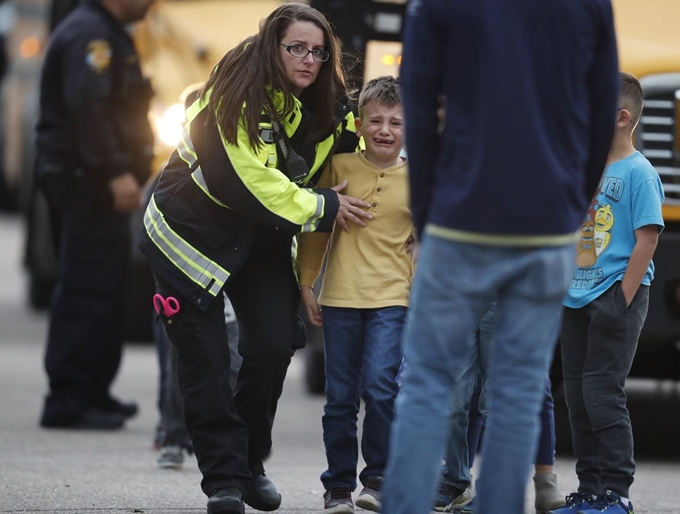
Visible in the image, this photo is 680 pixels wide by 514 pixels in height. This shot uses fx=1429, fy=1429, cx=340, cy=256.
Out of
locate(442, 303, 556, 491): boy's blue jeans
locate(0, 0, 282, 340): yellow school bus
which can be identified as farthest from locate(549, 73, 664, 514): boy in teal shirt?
locate(0, 0, 282, 340): yellow school bus

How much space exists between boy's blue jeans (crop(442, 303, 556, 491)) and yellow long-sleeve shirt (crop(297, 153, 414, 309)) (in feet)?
0.98

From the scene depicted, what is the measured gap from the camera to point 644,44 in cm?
604

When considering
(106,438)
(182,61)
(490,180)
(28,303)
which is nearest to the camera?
(490,180)

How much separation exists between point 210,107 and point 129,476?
185cm

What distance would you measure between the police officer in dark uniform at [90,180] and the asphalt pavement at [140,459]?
0.85 feet

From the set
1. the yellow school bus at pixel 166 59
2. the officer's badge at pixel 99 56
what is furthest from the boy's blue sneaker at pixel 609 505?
the officer's badge at pixel 99 56

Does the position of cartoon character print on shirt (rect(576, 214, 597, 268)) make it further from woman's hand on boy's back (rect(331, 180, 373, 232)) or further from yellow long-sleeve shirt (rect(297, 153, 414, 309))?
woman's hand on boy's back (rect(331, 180, 373, 232))

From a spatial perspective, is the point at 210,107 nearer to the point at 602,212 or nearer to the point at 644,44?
the point at 602,212

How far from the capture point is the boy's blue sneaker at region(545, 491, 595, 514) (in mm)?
4527

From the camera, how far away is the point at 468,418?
15.8 ft

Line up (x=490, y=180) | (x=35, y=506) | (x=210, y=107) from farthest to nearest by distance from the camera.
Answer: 1. (x=35, y=506)
2. (x=210, y=107)
3. (x=490, y=180)

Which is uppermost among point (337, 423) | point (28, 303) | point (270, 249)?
point (270, 249)

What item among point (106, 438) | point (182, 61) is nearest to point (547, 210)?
point (106, 438)

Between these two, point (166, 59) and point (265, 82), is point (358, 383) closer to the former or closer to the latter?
point (265, 82)
